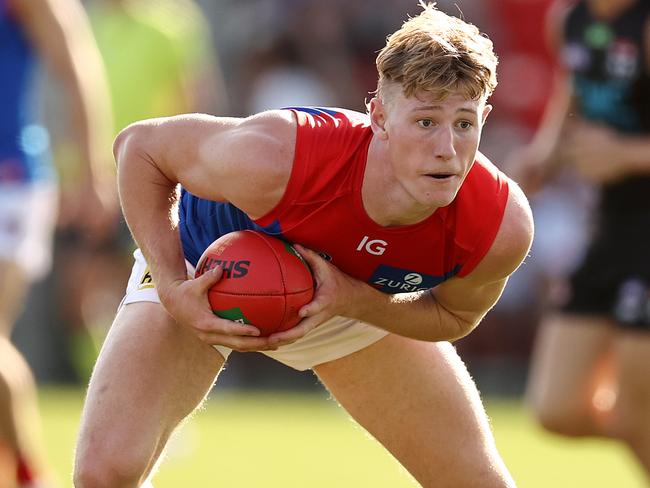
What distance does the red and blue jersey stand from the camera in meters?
4.72

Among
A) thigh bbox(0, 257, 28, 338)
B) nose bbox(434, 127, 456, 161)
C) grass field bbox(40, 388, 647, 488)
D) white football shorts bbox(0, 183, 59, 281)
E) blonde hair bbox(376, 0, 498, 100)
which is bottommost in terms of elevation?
grass field bbox(40, 388, 647, 488)

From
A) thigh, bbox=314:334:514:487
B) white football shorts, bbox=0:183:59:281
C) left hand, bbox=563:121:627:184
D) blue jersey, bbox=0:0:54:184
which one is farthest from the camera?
blue jersey, bbox=0:0:54:184

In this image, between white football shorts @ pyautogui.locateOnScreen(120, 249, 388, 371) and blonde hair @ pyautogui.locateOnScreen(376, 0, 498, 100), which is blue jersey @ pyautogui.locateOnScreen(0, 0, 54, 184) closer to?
white football shorts @ pyautogui.locateOnScreen(120, 249, 388, 371)

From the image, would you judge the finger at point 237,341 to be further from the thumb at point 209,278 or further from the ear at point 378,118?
the ear at point 378,118

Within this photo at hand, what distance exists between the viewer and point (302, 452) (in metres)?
10.0

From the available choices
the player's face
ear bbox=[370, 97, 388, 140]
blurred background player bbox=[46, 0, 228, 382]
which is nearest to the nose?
the player's face

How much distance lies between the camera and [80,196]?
25.1 ft

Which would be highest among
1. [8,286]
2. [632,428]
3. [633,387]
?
[8,286]

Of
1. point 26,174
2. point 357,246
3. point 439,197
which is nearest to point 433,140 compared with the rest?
point 439,197

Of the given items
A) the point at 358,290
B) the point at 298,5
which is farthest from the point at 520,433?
the point at 358,290

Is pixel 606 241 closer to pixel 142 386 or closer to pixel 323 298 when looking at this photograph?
pixel 323 298

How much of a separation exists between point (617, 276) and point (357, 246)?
2.64 metres

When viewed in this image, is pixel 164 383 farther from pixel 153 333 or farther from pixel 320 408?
pixel 320 408

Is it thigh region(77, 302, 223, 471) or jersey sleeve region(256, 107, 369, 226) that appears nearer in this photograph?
jersey sleeve region(256, 107, 369, 226)
